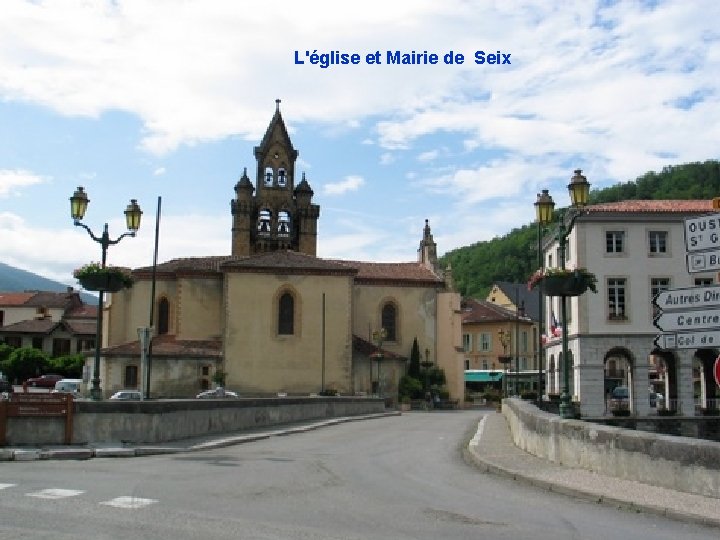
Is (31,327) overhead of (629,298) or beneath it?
overhead

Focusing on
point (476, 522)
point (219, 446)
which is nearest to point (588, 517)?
point (476, 522)

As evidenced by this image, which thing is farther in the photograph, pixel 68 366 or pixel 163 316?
pixel 68 366

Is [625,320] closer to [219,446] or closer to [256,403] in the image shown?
[256,403]

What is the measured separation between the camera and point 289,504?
10297mm

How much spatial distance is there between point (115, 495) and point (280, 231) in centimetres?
5424

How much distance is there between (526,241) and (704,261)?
118 meters

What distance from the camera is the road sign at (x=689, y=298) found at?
29.8 feet

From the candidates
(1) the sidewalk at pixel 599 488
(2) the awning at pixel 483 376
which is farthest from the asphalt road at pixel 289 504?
(2) the awning at pixel 483 376

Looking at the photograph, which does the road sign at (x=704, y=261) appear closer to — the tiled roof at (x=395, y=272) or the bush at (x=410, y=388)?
the bush at (x=410, y=388)

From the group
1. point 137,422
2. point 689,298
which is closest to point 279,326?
point 137,422

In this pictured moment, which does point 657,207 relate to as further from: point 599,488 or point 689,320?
point 689,320

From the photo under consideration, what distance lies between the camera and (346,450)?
63.6 ft

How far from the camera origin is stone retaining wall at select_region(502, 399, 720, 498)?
10.2 m

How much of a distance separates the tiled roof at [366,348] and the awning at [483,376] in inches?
871
